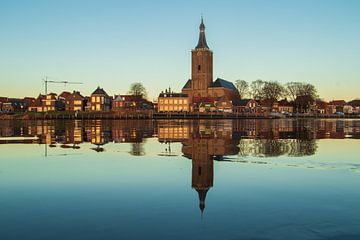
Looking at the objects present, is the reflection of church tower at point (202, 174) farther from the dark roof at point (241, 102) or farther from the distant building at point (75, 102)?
the distant building at point (75, 102)

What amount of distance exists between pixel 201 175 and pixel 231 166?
279 cm

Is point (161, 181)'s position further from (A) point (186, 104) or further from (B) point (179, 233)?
(A) point (186, 104)

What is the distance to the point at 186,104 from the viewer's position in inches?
5541

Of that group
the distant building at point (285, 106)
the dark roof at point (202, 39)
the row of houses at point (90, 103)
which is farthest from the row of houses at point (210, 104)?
the dark roof at point (202, 39)

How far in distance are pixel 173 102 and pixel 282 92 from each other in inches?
1682

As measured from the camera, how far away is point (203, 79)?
158750 millimetres

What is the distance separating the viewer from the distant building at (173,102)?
461 feet

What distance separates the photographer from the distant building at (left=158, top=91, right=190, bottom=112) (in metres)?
141

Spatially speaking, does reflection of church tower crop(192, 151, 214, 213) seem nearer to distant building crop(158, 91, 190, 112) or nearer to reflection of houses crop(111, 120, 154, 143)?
reflection of houses crop(111, 120, 154, 143)

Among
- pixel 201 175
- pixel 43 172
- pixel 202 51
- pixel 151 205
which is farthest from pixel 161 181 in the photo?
pixel 202 51

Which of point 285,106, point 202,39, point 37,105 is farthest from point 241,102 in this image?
point 37,105

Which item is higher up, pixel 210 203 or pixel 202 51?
pixel 202 51

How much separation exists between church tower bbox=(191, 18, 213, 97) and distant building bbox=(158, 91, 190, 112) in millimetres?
20759

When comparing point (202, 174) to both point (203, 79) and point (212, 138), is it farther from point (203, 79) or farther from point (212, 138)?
point (203, 79)
